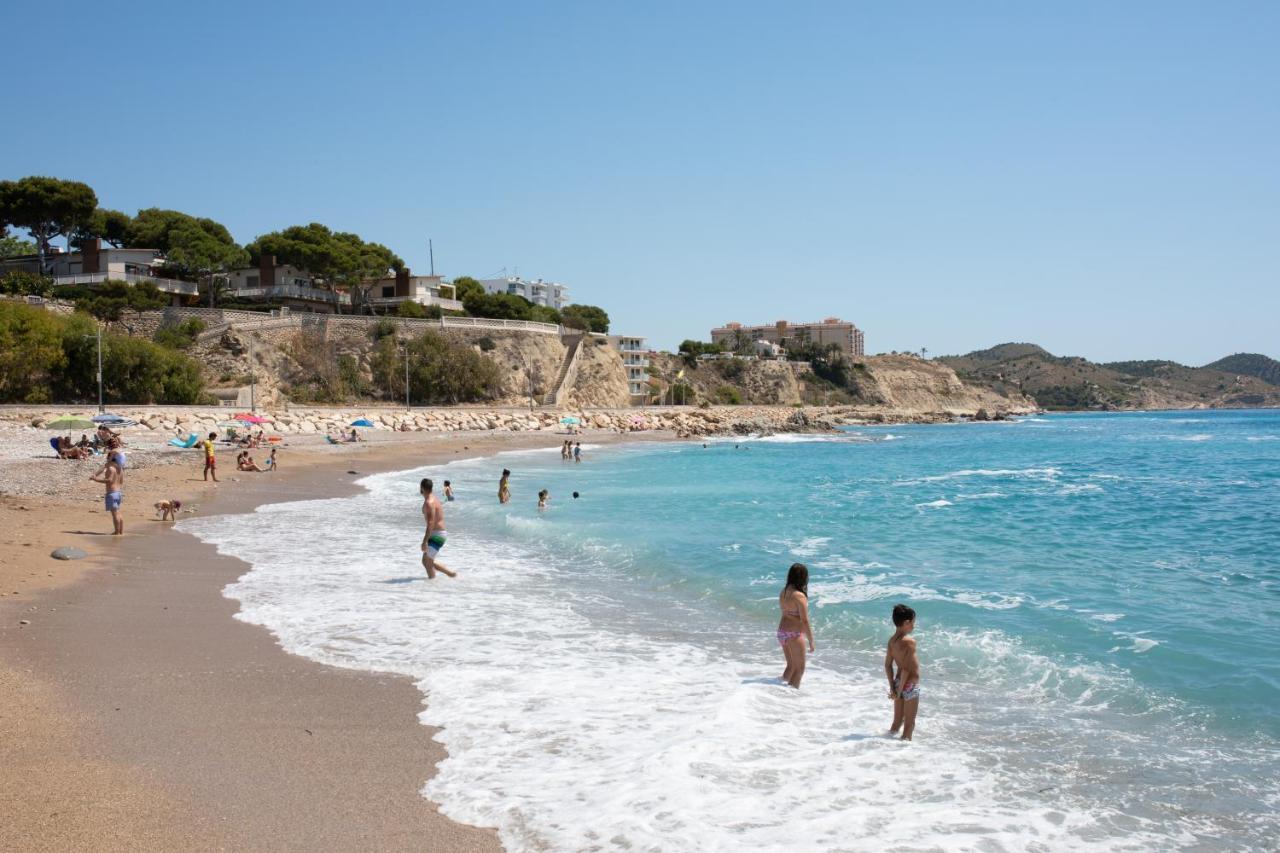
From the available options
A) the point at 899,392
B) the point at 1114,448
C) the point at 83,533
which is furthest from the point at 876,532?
the point at 899,392

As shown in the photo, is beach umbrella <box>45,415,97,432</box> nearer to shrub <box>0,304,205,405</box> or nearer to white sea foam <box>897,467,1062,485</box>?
shrub <box>0,304,205,405</box>

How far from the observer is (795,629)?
7.42 metres

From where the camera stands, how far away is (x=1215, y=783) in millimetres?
5621

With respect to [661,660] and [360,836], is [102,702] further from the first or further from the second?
[661,660]

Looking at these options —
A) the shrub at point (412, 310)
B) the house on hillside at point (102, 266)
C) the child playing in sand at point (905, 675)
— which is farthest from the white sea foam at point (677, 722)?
the shrub at point (412, 310)

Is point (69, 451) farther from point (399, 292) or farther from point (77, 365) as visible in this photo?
point (399, 292)

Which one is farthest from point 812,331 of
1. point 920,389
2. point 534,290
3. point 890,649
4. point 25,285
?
point 890,649

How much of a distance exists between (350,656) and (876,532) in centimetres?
1279

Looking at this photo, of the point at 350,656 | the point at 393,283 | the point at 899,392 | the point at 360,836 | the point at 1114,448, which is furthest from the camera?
the point at 899,392

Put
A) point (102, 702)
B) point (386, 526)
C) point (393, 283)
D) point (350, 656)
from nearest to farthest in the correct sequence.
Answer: point (102, 702) → point (350, 656) → point (386, 526) → point (393, 283)

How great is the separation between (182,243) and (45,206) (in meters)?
8.77

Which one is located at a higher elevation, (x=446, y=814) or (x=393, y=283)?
(x=393, y=283)

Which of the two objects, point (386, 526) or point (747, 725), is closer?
point (747, 725)

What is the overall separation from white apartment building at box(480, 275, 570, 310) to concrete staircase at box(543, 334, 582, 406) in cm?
3947
